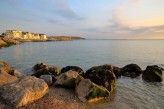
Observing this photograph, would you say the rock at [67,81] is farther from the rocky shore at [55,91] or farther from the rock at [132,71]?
the rock at [132,71]

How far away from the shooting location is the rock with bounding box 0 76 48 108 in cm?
1076

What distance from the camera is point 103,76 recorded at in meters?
16.1

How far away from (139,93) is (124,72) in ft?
29.1

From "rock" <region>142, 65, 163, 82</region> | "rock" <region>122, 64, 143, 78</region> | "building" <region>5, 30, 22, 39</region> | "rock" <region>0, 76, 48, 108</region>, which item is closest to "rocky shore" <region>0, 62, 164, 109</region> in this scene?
"rock" <region>0, 76, 48, 108</region>

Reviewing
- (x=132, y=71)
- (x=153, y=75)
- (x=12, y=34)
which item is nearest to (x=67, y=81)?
(x=153, y=75)

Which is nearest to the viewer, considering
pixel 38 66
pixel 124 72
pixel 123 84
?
pixel 123 84

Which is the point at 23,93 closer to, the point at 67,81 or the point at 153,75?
the point at 67,81

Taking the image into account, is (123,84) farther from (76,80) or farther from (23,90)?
(23,90)

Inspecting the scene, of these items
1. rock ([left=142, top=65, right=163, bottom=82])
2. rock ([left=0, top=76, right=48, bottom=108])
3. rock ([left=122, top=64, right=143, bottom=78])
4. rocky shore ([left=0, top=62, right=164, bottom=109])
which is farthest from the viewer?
rock ([left=122, top=64, right=143, bottom=78])

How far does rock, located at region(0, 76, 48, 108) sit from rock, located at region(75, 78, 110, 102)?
96.8 inches

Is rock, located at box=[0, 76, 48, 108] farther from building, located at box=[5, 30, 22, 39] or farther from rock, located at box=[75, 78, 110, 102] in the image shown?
building, located at box=[5, 30, 22, 39]

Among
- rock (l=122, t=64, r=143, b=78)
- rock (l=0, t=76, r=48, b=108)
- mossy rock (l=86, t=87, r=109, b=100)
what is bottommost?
rock (l=122, t=64, r=143, b=78)

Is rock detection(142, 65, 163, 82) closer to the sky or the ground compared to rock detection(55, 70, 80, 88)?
closer to the ground

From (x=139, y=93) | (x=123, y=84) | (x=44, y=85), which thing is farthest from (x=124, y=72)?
(x=44, y=85)
